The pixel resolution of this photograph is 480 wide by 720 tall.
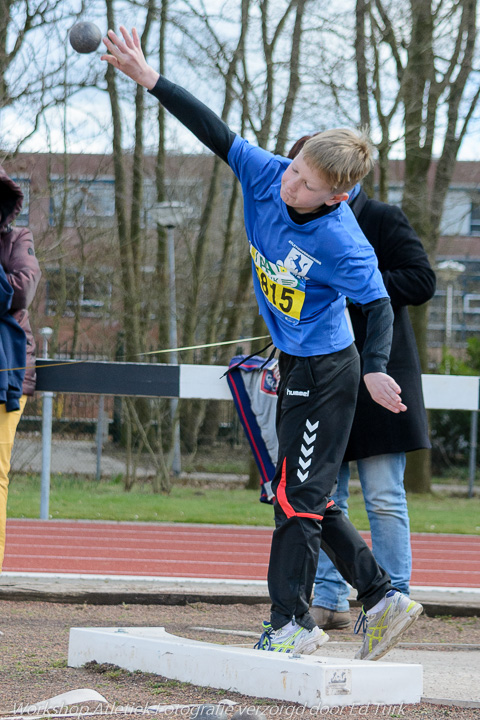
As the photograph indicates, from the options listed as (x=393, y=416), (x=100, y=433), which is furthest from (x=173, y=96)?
(x=100, y=433)

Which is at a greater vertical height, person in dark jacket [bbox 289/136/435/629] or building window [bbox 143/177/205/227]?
building window [bbox 143/177/205/227]

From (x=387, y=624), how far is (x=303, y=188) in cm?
157

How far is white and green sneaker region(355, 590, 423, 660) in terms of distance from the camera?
3148 millimetres

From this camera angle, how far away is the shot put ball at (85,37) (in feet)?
16.6

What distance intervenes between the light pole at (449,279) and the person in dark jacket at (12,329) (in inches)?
545

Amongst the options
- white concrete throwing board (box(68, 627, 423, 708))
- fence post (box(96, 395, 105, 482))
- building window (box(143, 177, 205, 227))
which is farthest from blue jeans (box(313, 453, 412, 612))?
building window (box(143, 177, 205, 227))

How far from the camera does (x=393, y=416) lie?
3932 mm

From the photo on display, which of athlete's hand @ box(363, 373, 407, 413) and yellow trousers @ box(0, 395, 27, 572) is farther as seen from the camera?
yellow trousers @ box(0, 395, 27, 572)

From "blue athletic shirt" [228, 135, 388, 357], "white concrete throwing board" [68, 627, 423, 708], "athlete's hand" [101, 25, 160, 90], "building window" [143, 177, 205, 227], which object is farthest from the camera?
"building window" [143, 177, 205, 227]

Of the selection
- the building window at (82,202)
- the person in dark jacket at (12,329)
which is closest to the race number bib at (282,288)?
the person in dark jacket at (12,329)

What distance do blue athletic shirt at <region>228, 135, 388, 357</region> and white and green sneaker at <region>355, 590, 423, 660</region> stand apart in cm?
95

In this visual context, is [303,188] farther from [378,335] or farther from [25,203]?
[25,203]

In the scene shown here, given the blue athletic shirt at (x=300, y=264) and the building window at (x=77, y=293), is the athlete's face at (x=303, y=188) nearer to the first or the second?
the blue athletic shirt at (x=300, y=264)

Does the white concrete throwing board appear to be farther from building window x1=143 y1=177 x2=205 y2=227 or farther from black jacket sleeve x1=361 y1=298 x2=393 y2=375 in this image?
building window x1=143 y1=177 x2=205 y2=227
